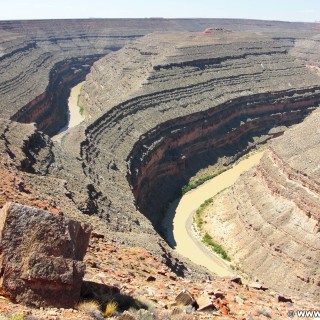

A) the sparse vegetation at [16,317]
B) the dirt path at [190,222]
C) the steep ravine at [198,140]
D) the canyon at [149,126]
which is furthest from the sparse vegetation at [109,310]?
the steep ravine at [198,140]

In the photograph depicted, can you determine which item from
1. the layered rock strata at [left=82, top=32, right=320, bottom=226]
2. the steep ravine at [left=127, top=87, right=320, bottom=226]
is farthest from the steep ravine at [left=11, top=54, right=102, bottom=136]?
the steep ravine at [left=127, top=87, right=320, bottom=226]

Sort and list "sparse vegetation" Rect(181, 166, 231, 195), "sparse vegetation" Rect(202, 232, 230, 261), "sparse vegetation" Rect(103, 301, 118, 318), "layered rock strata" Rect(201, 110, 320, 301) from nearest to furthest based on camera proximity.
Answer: "sparse vegetation" Rect(103, 301, 118, 318) → "layered rock strata" Rect(201, 110, 320, 301) → "sparse vegetation" Rect(202, 232, 230, 261) → "sparse vegetation" Rect(181, 166, 231, 195)

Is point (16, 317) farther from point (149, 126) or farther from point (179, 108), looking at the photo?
point (179, 108)

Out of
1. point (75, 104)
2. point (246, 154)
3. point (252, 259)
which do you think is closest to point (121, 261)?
point (252, 259)

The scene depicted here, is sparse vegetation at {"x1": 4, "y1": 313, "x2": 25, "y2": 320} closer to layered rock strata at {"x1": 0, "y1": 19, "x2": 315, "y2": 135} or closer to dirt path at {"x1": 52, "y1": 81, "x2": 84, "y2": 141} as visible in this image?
layered rock strata at {"x1": 0, "y1": 19, "x2": 315, "y2": 135}

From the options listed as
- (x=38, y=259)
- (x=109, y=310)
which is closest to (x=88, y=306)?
(x=109, y=310)

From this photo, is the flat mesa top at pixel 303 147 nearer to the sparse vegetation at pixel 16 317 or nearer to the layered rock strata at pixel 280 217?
the layered rock strata at pixel 280 217

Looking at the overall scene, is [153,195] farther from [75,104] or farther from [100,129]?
[75,104]
